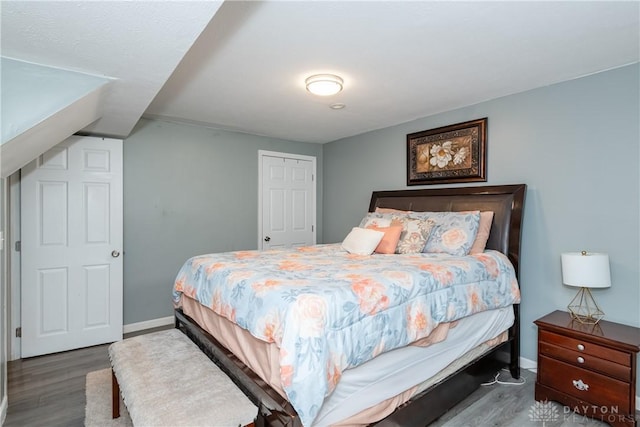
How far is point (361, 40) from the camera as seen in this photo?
2059mm

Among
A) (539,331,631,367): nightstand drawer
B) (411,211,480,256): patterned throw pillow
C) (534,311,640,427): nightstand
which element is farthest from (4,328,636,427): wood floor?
(411,211,480,256): patterned throw pillow

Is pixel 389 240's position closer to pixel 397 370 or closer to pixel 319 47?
pixel 397 370

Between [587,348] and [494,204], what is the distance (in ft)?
4.27

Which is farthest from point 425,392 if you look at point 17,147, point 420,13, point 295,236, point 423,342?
point 295,236

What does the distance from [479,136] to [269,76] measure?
206 cm

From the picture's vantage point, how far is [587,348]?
2186 millimetres

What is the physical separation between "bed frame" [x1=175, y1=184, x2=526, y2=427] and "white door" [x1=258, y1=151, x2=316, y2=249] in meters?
1.34

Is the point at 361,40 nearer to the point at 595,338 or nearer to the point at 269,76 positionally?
the point at 269,76

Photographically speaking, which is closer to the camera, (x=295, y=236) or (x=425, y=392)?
(x=425, y=392)

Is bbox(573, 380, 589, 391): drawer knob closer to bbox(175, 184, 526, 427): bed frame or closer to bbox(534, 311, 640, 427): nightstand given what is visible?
bbox(534, 311, 640, 427): nightstand

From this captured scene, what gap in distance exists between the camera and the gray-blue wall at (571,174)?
2.40 meters

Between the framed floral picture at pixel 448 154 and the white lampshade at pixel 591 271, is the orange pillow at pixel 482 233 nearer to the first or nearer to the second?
the framed floral picture at pixel 448 154

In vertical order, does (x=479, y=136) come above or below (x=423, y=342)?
above

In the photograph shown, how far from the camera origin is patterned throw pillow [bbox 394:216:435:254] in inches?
118
